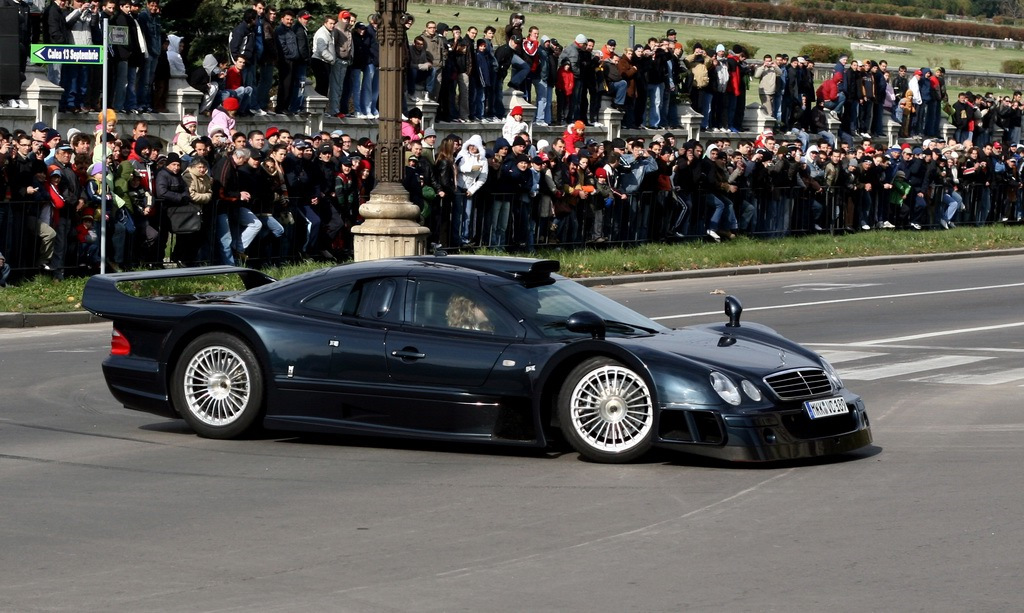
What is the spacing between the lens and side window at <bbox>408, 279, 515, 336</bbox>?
10.7 meters

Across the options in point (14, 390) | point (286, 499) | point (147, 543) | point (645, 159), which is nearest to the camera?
point (147, 543)

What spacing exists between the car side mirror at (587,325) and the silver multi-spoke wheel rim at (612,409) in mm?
244

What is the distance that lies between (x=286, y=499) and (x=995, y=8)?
136 m

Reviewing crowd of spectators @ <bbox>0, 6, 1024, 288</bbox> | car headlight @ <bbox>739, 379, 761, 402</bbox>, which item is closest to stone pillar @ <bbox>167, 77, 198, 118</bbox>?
crowd of spectators @ <bbox>0, 6, 1024, 288</bbox>

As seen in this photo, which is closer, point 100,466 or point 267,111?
point 100,466

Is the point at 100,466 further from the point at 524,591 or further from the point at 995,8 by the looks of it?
the point at 995,8

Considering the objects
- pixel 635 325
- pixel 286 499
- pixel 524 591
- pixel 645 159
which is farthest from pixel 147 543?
pixel 645 159

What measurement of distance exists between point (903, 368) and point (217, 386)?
279 inches

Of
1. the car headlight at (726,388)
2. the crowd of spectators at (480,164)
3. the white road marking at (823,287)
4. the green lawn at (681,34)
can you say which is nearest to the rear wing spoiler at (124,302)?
the car headlight at (726,388)

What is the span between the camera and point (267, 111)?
29484mm

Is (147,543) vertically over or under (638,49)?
under

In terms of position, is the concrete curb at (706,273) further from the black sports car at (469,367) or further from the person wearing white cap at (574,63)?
the person wearing white cap at (574,63)

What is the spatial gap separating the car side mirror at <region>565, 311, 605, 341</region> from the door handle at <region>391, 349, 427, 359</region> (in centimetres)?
99

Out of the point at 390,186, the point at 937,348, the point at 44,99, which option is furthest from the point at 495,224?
the point at 937,348
